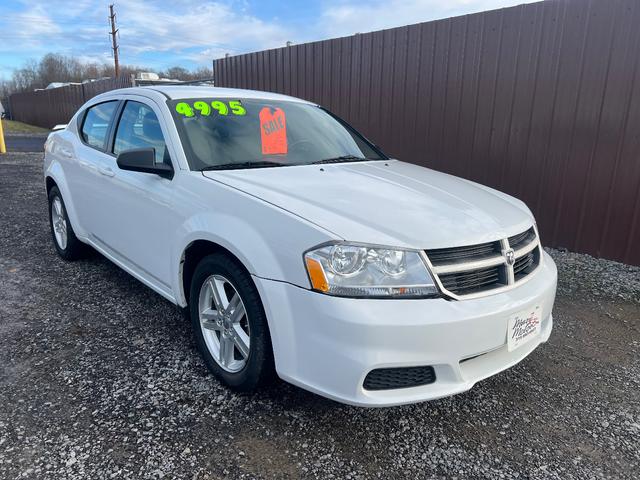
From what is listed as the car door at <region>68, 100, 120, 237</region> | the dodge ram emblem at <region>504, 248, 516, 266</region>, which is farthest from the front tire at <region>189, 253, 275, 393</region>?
the car door at <region>68, 100, 120, 237</region>

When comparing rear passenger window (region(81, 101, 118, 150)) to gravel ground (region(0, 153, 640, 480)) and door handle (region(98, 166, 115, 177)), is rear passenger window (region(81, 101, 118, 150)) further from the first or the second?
gravel ground (region(0, 153, 640, 480))

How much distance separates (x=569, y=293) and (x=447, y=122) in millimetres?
2746

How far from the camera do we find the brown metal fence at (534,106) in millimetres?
4757

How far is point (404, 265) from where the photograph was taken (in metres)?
2.03

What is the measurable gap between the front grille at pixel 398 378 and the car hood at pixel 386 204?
0.54m

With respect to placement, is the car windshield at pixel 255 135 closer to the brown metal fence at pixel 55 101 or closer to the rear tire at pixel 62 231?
the rear tire at pixel 62 231

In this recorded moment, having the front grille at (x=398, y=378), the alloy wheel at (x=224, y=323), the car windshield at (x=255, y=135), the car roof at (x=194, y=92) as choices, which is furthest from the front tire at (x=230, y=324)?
the car roof at (x=194, y=92)

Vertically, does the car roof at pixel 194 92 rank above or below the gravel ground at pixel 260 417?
above

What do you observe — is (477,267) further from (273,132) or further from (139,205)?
(139,205)

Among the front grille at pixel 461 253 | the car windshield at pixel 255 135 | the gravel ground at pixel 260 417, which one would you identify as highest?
the car windshield at pixel 255 135

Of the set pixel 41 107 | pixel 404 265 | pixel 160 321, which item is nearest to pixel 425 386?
pixel 404 265

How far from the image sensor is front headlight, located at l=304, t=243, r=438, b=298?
199 centimetres

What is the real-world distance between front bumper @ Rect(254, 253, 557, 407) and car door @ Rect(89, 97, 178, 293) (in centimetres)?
105

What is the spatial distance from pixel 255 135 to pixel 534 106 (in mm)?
3627
